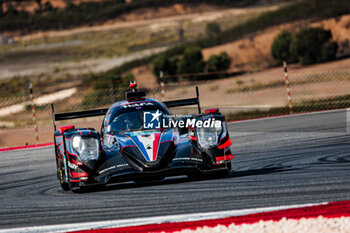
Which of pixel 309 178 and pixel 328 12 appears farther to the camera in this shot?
pixel 328 12

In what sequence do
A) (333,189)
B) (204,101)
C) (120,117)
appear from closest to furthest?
(333,189) < (120,117) < (204,101)

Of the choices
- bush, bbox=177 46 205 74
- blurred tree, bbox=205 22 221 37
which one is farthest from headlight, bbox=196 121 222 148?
blurred tree, bbox=205 22 221 37

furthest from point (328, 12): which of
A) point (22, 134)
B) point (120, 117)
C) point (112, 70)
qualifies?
point (120, 117)

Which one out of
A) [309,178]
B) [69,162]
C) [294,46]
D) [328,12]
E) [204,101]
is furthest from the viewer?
[328,12]

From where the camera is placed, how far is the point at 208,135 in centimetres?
930

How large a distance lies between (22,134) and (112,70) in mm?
51474

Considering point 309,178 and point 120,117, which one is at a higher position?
point 120,117

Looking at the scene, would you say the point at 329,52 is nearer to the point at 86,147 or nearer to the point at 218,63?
the point at 218,63

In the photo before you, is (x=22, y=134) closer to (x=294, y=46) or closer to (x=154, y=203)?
(x=154, y=203)

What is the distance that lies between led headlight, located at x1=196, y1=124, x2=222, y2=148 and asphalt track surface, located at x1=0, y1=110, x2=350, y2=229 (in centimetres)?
54

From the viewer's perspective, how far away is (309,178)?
8406mm

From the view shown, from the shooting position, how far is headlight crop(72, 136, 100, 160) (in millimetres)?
8922

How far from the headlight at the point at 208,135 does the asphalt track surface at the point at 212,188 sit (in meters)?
0.54

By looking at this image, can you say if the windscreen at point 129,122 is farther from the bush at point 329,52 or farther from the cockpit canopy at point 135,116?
the bush at point 329,52
